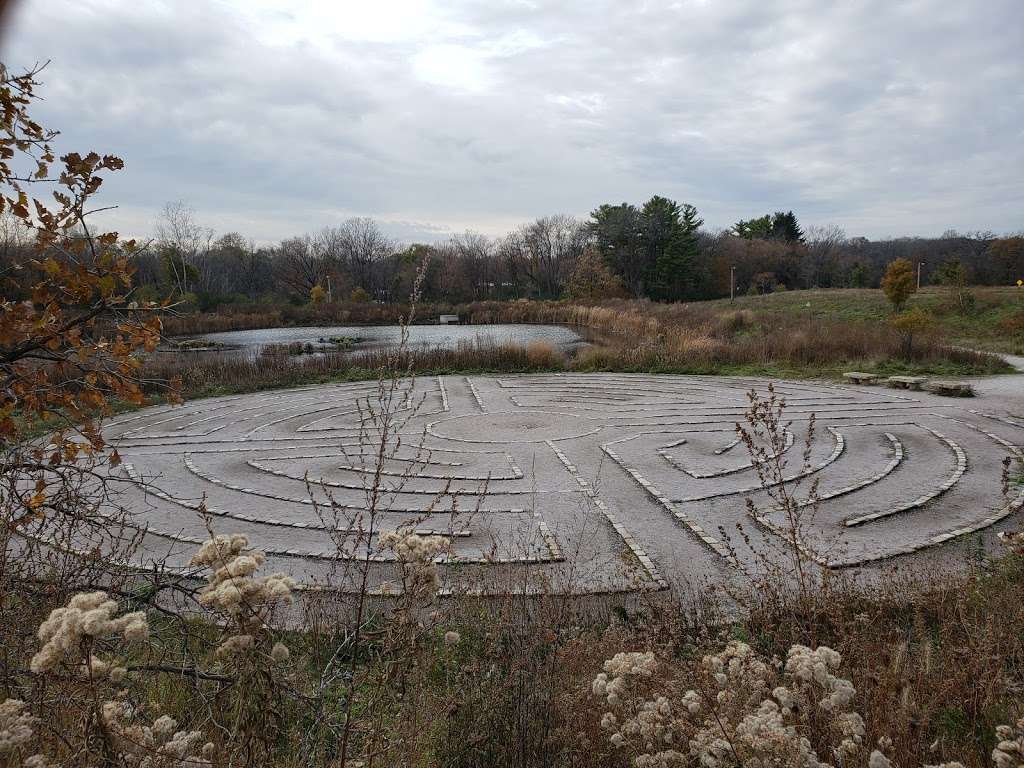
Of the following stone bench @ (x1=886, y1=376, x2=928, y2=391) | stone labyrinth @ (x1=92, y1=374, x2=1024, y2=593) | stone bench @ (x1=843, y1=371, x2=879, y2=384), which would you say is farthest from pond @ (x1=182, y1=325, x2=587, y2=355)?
stone labyrinth @ (x1=92, y1=374, x2=1024, y2=593)

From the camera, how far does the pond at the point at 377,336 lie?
25625 millimetres

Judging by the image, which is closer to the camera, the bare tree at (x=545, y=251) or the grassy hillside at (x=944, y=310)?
the grassy hillside at (x=944, y=310)

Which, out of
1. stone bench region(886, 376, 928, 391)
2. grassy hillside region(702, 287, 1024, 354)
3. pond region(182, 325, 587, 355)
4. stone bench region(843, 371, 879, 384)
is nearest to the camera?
stone bench region(886, 376, 928, 391)

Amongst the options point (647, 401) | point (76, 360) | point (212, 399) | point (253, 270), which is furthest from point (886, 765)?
point (253, 270)

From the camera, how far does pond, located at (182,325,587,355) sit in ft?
84.1

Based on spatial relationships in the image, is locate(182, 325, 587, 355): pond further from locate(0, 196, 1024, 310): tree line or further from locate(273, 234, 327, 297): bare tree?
locate(273, 234, 327, 297): bare tree

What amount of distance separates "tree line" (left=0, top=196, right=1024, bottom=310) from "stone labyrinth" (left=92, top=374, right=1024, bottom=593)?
29289 millimetres

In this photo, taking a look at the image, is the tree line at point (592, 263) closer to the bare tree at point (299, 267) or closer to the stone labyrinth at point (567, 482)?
the bare tree at point (299, 267)

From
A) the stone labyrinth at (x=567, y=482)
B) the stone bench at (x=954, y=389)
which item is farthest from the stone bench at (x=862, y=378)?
the stone bench at (x=954, y=389)

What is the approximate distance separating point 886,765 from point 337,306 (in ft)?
151

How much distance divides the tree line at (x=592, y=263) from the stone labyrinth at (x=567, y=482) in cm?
2929

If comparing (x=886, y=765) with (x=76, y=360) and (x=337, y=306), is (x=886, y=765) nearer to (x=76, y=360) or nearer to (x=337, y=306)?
(x=76, y=360)

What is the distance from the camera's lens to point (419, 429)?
10242mm

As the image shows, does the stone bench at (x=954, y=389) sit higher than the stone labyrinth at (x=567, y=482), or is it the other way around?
the stone bench at (x=954, y=389)
